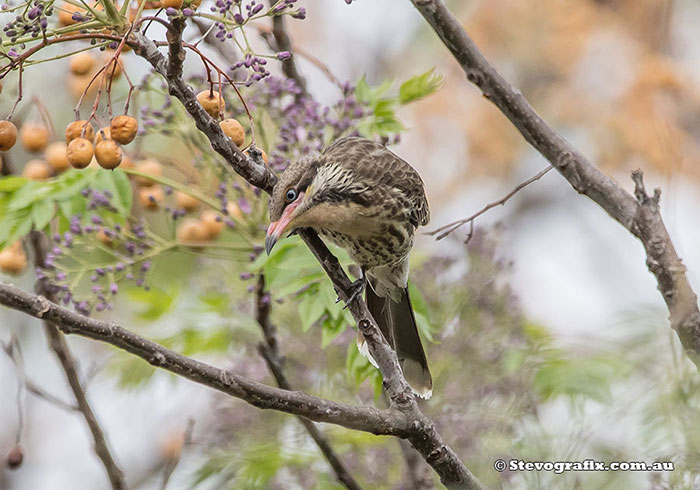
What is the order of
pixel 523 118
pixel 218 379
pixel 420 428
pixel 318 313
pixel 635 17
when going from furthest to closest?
pixel 635 17, pixel 318 313, pixel 523 118, pixel 420 428, pixel 218 379

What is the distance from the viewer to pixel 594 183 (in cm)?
254

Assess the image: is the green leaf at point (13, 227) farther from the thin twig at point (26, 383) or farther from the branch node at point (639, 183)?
the branch node at point (639, 183)

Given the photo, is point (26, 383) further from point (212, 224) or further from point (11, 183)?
point (212, 224)

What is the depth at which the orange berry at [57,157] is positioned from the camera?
3314 mm

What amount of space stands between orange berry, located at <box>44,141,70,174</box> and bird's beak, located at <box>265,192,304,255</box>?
1.11m

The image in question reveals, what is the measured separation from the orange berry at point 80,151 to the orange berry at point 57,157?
111 centimetres

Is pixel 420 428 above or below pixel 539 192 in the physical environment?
below

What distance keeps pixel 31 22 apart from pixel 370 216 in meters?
1.33

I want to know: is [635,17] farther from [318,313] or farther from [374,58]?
[318,313]

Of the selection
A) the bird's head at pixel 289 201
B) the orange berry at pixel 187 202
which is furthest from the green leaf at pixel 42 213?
the bird's head at pixel 289 201

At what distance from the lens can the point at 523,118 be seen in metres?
2.50

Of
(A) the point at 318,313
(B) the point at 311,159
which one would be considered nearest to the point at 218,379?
(A) the point at 318,313

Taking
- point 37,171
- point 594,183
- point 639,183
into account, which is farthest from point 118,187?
point 639,183

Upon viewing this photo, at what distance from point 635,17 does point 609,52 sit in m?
0.32
